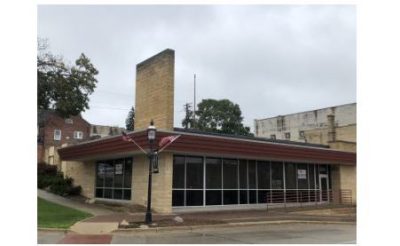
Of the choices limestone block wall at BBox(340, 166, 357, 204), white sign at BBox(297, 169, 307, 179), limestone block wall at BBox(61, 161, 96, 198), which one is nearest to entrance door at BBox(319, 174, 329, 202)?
limestone block wall at BBox(340, 166, 357, 204)

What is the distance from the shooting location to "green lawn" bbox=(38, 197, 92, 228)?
17781 mm

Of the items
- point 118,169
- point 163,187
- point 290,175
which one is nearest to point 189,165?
point 163,187

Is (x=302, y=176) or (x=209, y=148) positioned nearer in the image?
(x=209, y=148)

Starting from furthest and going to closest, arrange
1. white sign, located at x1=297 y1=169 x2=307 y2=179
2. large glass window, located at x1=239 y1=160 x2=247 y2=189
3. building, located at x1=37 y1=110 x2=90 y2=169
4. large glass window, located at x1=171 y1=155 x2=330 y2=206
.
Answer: building, located at x1=37 y1=110 x2=90 y2=169 < white sign, located at x1=297 y1=169 x2=307 y2=179 < large glass window, located at x1=239 y1=160 x2=247 y2=189 < large glass window, located at x1=171 y1=155 x2=330 y2=206

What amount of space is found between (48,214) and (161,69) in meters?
8.72

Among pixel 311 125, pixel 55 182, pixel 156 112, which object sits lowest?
pixel 55 182

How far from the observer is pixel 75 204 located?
26.7 m

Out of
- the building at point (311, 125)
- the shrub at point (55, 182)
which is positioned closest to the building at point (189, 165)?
the shrub at point (55, 182)

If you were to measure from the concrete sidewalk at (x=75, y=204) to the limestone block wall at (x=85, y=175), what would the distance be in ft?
4.82

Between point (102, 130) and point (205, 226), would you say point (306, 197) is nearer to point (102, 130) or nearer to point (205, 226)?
point (205, 226)

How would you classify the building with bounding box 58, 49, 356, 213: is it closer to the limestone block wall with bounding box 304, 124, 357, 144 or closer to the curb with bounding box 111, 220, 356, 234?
the curb with bounding box 111, 220, 356, 234

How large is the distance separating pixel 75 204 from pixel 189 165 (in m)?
7.50

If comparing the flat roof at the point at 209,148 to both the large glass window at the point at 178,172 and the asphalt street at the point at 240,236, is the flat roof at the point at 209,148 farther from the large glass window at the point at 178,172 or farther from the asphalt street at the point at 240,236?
the asphalt street at the point at 240,236

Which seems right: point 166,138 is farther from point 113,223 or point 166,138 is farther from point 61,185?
point 61,185
